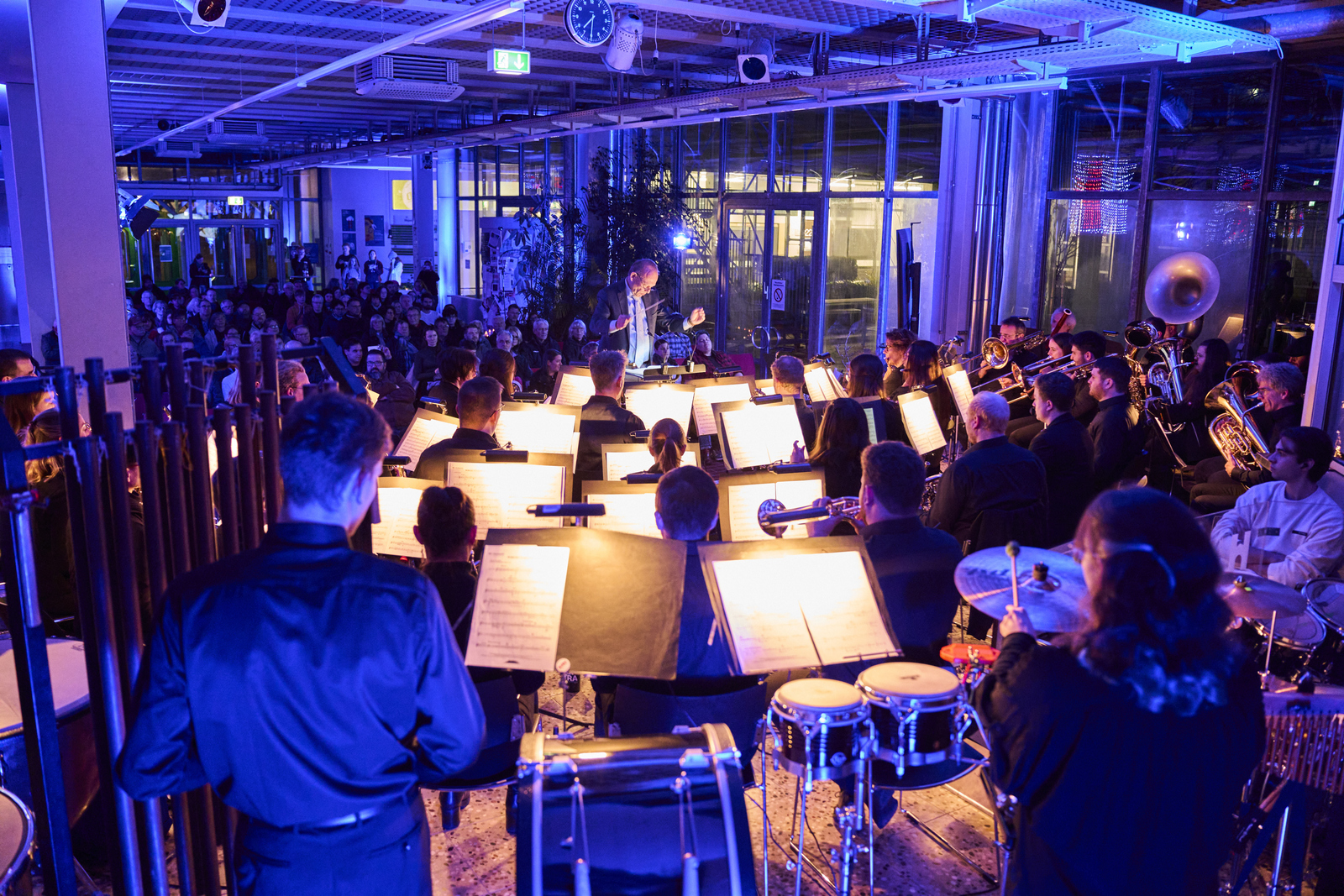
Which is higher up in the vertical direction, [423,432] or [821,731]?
[423,432]

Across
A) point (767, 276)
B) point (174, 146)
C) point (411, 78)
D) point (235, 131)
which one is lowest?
point (767, 276)

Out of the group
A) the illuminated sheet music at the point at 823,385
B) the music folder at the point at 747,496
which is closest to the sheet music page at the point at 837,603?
the music folder at the point at 747,496

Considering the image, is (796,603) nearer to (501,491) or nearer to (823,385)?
(501,491)

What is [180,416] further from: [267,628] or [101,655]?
[267,628]

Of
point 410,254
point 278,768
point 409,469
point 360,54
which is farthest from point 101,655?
point 410,254

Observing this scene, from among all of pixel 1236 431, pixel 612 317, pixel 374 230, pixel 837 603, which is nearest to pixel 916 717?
pixel 837 603

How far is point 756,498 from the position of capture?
3.97 m

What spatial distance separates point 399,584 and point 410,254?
2411 centimetres

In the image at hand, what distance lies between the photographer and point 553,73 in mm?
10945

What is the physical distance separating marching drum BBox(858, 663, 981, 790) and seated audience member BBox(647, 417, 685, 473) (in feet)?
6.11

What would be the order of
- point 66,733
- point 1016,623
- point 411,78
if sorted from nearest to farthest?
point 1016,623 → point 66,733 → point 411,78

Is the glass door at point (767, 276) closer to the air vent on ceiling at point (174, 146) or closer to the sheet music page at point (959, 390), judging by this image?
the sheet music page at point (959, 390)

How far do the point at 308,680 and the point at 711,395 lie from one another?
14.0ft

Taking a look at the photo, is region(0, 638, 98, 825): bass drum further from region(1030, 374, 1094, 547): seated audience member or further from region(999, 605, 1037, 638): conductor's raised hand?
region(1030, 374, 1094, 547): seated audience member
